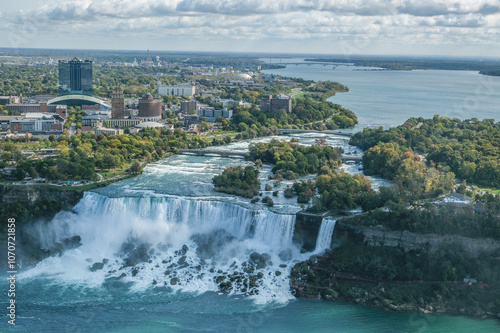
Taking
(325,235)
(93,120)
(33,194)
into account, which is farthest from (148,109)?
(325,235)

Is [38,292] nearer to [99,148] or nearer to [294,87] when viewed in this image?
[99,148]

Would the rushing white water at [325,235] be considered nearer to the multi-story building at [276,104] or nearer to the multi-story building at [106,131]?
the multi-story building at [106,131]

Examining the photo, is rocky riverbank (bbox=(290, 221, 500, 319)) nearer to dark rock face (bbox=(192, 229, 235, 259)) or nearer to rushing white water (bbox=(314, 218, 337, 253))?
rushing white water (bbox=(314, 218, 337, 253))

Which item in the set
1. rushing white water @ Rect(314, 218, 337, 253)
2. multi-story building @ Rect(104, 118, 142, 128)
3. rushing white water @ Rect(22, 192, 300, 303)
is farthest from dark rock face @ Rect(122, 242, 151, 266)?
multi-story building @ Rect(104, 118, 142, 128)

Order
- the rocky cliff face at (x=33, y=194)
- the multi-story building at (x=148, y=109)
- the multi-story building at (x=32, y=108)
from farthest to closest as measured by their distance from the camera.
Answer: the multi-story building at (x=32, y=108) → the multi-story building at (x=148, y=109) → the rocky cliff face at (x=33, y=194)

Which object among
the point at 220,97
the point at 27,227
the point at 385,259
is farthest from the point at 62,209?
the point at 220,97

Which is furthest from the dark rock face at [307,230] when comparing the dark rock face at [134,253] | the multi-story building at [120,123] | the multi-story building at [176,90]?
the multi-story building at [176,90]
